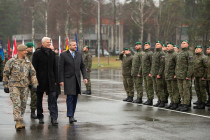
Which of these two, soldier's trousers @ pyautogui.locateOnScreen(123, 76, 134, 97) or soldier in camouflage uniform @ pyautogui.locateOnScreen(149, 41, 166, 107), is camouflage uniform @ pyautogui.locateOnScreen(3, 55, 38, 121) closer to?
soldier in camouflage uniform @ pyautogui.locateOnScreen(149, 41, 166, 107)

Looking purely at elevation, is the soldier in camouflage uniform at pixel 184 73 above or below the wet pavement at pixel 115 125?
above

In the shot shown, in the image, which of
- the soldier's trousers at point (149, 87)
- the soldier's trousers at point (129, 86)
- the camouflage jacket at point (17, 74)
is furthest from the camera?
the soldier's trousers at point (129, 86)

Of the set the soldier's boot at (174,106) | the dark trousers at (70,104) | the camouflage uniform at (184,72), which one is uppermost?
the camouflage uniform at (184,72)

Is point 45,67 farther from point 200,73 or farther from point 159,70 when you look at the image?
point 200,73

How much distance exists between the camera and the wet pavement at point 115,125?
8.33 meters

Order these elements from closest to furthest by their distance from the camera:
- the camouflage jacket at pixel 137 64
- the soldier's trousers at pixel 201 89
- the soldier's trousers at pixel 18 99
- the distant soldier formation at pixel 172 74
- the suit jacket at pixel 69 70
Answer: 1. the soldier's trousers at pixel 18 99
2. the suit jacket at pixel 69 70
3. the distant soldier formation at pixel 172 74
4. the soldier's trousers at pixel 201 89
5. the camouflage jacket at pixel 137 64

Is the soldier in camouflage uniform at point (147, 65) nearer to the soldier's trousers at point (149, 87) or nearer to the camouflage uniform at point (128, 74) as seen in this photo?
the soldier's trousers at point (149, 87)

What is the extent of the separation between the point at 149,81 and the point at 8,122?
208 inches

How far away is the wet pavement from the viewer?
833 centimetres

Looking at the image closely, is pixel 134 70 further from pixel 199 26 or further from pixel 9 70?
pixel 199 26

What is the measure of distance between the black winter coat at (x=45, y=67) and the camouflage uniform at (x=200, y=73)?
5178 millimetres

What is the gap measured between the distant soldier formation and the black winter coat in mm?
4174

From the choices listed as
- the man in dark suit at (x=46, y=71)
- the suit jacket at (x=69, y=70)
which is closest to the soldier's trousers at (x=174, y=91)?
the suit jacket at (x=69, y=70)

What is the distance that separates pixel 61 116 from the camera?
10938 mm
